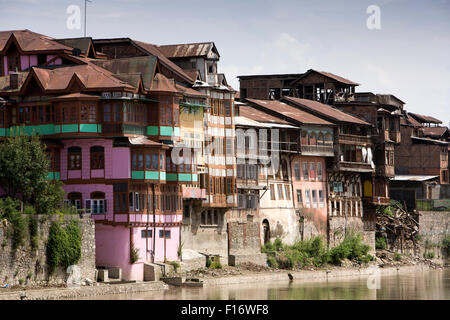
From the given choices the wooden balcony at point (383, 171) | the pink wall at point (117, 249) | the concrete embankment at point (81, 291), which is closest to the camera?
the concrete embankment at point (81, 291)

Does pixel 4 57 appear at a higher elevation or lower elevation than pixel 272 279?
higher

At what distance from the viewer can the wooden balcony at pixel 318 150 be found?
106562 mm

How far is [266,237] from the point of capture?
100812 millimetres

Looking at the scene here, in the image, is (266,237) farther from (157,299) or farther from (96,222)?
(157,299)

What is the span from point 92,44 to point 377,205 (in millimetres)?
42363

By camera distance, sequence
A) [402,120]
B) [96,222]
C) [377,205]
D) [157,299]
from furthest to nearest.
A: [402,120] → [377,205] → [96,222] → [157,299]

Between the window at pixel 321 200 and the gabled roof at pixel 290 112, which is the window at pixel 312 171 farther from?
the gabled roof at pixel 290 112

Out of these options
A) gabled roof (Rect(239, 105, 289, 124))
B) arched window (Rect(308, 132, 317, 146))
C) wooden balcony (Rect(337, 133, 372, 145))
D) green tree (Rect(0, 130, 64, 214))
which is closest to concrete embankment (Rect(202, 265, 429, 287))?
arched window (Rect(308, 132, 317, 146))

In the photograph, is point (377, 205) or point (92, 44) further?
point (377, 205)

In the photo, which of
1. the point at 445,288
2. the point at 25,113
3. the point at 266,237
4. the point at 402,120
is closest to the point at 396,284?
the point at 445,288

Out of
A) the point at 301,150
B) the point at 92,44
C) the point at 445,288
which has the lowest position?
the point at 445,288

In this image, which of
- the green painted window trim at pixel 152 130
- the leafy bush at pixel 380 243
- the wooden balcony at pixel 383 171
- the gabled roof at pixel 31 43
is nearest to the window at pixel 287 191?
the wooden balcony at pixel 383 171

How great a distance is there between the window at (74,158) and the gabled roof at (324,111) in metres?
35.6
